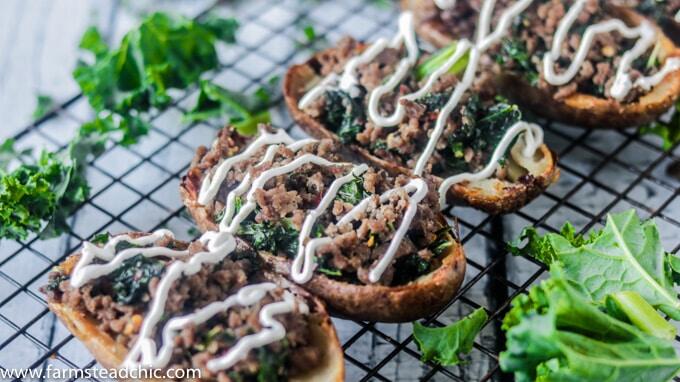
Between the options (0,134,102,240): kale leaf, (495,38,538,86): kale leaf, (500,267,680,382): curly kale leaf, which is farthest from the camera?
(495,38,538,86): kale leaf

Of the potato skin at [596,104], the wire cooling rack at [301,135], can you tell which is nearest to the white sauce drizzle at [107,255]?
the wire cooling rack at [301,135]

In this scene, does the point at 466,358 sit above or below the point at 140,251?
below

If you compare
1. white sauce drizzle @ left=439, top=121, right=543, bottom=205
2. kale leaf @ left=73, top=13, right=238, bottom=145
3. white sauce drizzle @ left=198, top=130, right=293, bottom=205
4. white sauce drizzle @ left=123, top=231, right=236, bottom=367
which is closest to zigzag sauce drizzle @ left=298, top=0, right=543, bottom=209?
white sauce drizzle @ left=439, top=121, right=543, bottom=205

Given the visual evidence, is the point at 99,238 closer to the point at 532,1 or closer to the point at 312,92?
the point at 312,92

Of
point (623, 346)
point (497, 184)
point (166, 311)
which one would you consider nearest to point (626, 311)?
point (623, 346)

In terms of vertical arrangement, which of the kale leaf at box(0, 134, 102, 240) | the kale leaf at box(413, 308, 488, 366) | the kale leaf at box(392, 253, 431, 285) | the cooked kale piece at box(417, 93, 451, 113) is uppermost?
the cooked kale piece at box(417, 93, 451, 113)

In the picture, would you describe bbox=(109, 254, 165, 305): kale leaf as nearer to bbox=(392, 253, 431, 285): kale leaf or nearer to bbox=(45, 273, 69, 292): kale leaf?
bbox=(45, 273, 69, 292): kale leaf

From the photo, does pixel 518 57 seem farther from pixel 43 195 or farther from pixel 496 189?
pixel 43 195

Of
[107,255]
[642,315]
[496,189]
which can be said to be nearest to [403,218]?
[496,189]
